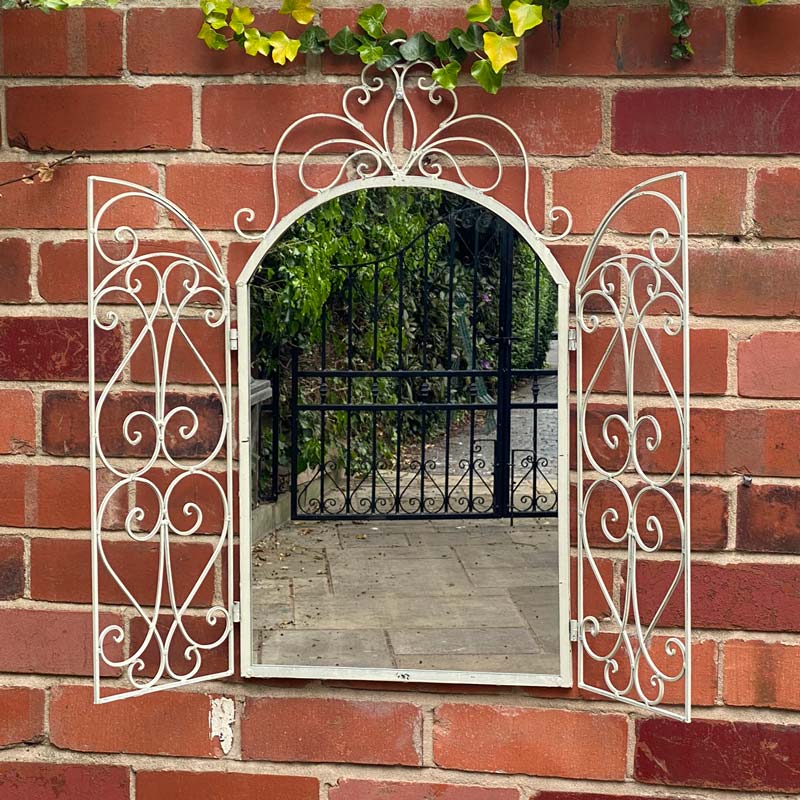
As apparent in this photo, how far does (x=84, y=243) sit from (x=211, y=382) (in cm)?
28

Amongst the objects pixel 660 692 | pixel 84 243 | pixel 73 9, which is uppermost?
pixel 73 9

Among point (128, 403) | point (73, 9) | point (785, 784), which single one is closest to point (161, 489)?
point (128, 403)

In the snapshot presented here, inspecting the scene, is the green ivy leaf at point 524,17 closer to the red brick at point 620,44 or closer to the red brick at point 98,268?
the red brick at point 620,44

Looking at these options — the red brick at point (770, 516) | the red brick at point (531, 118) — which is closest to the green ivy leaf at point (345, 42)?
the red brick at point (531, 118)

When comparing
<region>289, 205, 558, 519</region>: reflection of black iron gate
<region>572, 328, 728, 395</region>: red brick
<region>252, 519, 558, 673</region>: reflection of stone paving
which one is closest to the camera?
<region>572, 328, 728, 395</region>: red brick

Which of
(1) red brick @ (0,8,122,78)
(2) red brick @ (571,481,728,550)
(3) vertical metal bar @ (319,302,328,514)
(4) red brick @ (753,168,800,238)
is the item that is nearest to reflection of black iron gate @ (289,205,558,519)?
(3) vertical metal bar @ (319,302,328,514)

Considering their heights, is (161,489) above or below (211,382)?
below

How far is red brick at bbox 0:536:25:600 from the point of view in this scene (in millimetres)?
1716

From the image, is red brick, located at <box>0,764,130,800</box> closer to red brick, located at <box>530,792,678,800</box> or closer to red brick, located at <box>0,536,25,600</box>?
red brick, located at <box>0,536,25,600</box>

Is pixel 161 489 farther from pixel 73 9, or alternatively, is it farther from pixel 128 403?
pixel 73 9

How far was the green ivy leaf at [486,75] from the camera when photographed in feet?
5.11

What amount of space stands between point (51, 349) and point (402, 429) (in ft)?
1.88

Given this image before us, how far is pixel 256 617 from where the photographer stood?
5.81ft

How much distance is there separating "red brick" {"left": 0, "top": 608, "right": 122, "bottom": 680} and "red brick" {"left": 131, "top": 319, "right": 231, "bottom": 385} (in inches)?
15.5
